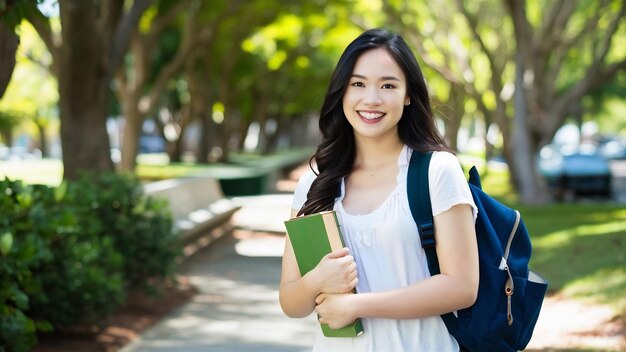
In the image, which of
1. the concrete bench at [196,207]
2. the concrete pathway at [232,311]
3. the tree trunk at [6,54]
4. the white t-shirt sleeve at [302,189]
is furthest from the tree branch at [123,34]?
the white t-shirt sleeve at [302,189]

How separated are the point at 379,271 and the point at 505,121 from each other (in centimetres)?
2126

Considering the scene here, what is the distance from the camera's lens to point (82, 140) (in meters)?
13.9

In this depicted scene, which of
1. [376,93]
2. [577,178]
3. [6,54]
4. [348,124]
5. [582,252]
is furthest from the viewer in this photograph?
[577,178]

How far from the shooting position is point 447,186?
117 inches

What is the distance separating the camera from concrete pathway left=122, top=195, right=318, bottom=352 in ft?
30.2

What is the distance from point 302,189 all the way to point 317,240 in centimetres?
33

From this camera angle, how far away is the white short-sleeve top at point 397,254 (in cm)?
300

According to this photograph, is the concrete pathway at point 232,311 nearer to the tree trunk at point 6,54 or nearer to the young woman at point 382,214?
the tree trunk at point 6,54

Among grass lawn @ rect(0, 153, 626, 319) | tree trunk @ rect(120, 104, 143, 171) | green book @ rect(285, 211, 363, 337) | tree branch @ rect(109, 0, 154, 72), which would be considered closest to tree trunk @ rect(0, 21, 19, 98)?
grass lawn @ rect(0, 153, 626, 319)

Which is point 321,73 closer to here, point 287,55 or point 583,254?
point 287,55

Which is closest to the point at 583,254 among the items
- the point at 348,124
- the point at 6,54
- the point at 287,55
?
the point at 6,54

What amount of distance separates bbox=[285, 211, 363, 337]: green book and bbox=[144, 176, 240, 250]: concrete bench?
1101 cm

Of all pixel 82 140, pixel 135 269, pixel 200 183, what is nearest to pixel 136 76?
pixel 200 183

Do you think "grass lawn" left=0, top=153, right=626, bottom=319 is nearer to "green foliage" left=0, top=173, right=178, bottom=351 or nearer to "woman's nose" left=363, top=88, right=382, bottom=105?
"green foliage" left=0, top=173, right=178, bottom=351
